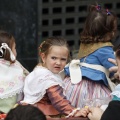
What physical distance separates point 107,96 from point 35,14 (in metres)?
3.30

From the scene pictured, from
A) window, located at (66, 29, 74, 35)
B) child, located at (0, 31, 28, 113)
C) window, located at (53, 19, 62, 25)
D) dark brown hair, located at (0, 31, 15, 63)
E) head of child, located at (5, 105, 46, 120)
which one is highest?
window, located at (53, 19, 62, 25)

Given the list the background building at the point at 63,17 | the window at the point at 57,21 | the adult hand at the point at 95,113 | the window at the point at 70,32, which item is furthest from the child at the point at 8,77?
the window at the point at 70,32

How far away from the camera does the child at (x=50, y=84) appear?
5.28 meters

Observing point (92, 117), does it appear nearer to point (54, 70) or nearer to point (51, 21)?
point (54, 70)

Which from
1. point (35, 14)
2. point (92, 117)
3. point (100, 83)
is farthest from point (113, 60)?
point (35, 14)

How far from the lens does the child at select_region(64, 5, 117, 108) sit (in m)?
5.60

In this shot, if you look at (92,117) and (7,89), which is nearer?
(92,117)

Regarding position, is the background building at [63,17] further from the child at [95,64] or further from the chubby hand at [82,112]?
the chubby hand at [82,112]

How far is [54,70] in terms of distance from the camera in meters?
5.48

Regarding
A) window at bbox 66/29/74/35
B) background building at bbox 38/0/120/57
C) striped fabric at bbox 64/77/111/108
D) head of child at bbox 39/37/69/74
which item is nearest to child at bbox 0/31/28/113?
head of child at bbox 39/37/69/74

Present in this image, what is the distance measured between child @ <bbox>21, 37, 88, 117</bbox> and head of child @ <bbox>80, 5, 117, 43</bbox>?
274mm

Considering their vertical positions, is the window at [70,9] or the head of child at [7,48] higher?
the window at [70,9]

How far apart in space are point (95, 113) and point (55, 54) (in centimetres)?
76

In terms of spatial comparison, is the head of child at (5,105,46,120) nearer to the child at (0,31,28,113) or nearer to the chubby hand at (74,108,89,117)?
the chubby hand at (74,108,89,117)
